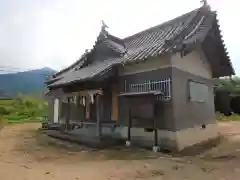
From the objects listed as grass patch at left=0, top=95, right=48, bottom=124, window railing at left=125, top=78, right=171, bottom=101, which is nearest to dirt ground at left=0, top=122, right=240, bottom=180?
window railing at left=125, top=78, right=171, bottom=101

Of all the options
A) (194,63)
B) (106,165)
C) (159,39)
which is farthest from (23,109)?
→ (106,165)

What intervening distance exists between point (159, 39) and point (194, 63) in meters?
2.12

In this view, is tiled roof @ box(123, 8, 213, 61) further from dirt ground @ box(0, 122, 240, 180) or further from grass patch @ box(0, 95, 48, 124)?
grass patch @ box(0, 95, 48, 124)

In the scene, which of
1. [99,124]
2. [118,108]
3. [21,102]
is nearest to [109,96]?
[118,108]

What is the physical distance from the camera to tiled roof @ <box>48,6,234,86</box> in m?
9.30

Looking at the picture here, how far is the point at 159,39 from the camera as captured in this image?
11.4m

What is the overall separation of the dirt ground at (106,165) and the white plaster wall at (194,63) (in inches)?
158

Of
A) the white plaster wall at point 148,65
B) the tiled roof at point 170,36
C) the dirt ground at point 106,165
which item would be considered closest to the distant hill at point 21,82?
the tiled roof at point 170,36

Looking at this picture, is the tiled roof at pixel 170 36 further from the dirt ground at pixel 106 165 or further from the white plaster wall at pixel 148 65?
the dirt ground at pixel 106 165

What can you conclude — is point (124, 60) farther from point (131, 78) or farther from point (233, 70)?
point (233, 70)

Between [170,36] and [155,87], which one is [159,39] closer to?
[170,36]

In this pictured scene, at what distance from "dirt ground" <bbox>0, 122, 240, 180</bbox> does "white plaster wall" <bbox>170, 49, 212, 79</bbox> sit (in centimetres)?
401

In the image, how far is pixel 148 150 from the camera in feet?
30.8

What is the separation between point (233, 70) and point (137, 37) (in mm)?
5848
